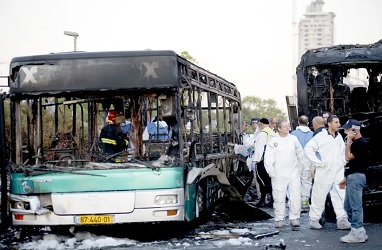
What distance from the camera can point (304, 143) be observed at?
45.1ft

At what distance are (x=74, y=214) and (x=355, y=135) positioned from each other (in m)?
4.18

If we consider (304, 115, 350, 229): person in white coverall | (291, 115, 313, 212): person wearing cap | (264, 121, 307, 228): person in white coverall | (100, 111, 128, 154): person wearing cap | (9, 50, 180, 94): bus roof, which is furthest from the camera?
(291, 115, 313, 212): person wearing cap

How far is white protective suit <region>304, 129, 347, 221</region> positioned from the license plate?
3.56 meters

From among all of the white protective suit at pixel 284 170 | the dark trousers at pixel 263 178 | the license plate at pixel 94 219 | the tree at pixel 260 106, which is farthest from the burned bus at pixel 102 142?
the tree at pixel 260 106

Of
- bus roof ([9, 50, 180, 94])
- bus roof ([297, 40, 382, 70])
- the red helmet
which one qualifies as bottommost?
the red helmet

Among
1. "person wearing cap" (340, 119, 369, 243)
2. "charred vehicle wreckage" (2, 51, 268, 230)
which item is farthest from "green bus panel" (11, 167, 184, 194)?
"person wearing cap" (340, 119, 369, 243)

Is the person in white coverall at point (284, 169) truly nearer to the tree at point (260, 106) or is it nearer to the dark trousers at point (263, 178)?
the dark trousers at point (263, 178)

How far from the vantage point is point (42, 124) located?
1038 cm

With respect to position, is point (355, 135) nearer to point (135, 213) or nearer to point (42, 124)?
point (135, 213)

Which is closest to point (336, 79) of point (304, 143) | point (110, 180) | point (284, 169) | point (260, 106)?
point (304, 143)

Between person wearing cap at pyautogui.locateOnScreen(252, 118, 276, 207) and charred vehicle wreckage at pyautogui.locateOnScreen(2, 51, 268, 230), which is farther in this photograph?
person wearing cap at pyautogui.locateOnScreen(252, 118, 276, 207)

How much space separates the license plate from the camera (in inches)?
377

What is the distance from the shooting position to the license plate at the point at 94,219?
31.4ft

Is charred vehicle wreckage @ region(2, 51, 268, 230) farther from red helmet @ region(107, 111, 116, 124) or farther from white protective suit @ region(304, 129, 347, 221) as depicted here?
white protective suit @ region(304, 129, 347, 221)
